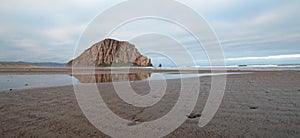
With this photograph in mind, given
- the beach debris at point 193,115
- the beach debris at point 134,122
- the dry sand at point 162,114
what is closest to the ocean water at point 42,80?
the dry sand at point 162,114

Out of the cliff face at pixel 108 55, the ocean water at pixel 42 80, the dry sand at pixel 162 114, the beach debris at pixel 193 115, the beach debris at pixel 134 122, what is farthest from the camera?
the cliff face at pixel 108 55

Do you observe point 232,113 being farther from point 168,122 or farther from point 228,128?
point 168,122

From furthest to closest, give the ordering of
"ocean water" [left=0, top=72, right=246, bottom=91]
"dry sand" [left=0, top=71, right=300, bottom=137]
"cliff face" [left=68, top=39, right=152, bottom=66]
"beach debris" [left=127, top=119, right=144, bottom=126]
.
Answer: "cliff face" [left=68, top=39, right=152, bottom=66], "ocean water" [left=0, top=72, right=246, bottom=91], "beach debris" [left=127, top=119, right=144, bottom=126], "dry sand" [left=0, top=71, right=300, bottom=137]

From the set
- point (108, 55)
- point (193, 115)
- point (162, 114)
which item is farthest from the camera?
point (108, 55)

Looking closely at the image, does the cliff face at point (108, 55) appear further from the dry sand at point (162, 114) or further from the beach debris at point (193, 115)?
the beach debris at point (193, 115)

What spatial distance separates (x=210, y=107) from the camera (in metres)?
5.51

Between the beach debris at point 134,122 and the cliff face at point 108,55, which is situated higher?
the cliff face at point 108,55

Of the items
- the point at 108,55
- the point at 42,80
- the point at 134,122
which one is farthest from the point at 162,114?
the point at 108,55

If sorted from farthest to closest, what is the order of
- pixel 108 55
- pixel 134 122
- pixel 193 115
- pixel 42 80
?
pixel 108 55 → pixel 42 80 → pixel 193 115 → pixel 134 122

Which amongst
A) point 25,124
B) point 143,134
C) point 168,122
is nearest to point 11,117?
point 25,124

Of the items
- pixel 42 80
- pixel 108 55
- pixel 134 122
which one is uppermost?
pixel 108 55

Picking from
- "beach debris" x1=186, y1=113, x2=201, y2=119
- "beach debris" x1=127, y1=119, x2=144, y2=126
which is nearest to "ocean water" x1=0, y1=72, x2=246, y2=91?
"beach debris" x1=127, y1=119, x2=144, y2=126

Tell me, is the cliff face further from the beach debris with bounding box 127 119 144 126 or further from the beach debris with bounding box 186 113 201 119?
the beach debris with bounding box 127 119 144 126

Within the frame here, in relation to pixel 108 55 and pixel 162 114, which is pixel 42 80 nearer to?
pixel 162 114
